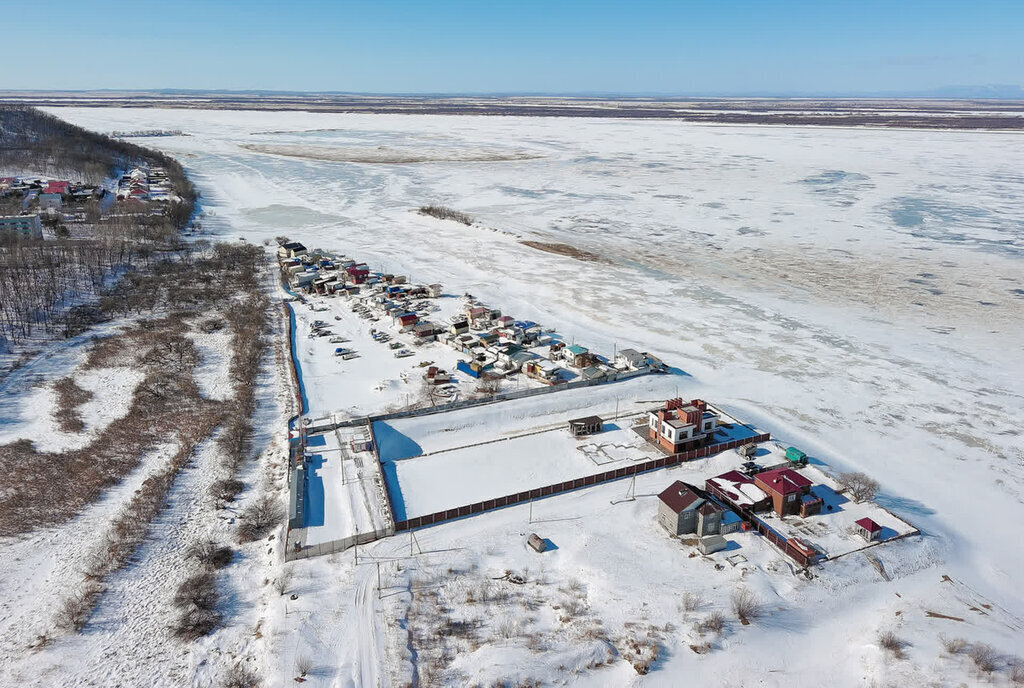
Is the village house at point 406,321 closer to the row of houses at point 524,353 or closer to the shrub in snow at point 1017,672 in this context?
the row of houses at point 524,353

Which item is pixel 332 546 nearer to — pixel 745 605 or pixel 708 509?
pixel 708 509

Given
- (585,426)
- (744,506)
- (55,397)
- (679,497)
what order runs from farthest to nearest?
(55,397)
(585,426)
(744,506)
(679,497)

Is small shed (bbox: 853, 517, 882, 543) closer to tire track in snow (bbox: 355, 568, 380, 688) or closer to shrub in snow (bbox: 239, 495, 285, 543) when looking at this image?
tire track in snow (bbox: 355, 568, 380, 688)

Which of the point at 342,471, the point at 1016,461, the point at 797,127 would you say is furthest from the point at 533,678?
the point at 797,127

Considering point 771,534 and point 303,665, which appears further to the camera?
point 771,534

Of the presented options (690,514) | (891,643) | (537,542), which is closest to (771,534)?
(690,514)

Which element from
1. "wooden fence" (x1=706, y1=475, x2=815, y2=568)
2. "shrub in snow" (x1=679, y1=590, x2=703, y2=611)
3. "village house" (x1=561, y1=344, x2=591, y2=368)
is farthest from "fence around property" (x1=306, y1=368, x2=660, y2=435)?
Answer: "shrub in snow" (x1=679, y1=590, x2=703, y2=611)
